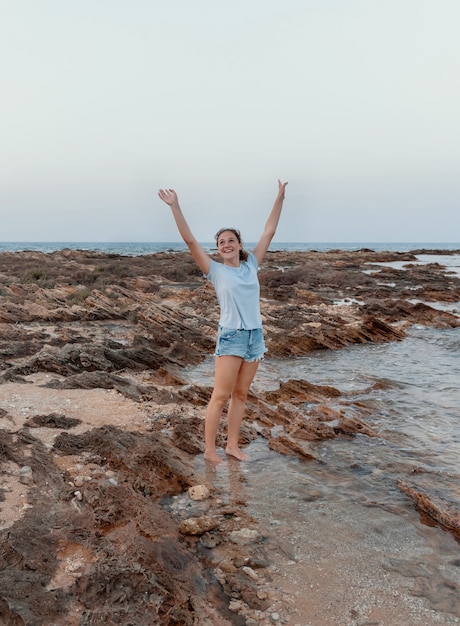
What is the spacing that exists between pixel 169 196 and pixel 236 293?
112 cm

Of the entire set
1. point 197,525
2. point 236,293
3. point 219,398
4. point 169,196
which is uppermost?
point 169,196

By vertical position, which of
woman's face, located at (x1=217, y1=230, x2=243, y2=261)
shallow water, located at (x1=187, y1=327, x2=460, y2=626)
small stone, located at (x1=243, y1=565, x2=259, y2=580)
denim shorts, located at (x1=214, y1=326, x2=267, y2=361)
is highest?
woman's face, located at (x1=217, y1=230, x2=243, y2=261)

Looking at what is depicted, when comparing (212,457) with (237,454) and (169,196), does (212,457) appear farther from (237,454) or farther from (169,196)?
(169,196)

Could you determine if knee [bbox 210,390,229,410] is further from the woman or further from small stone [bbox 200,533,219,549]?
small stone [bbox 200,533,219,549]

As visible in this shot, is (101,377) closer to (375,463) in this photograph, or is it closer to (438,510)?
(375,463)

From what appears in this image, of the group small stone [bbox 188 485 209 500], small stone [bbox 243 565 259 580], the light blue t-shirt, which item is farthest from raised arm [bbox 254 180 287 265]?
small stone [bbox 243 565 259 580]

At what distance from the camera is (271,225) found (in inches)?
207

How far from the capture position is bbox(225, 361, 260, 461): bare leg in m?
5.07

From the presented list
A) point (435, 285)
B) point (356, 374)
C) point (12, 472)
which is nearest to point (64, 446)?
point (12, 472)

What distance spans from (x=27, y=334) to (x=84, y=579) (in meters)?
9.71

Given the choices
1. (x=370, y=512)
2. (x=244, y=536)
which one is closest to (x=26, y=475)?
(x=244, y=536)

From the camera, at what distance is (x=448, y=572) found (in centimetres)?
358

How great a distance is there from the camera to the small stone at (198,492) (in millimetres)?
4523

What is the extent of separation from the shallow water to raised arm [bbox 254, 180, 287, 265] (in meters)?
2.38
